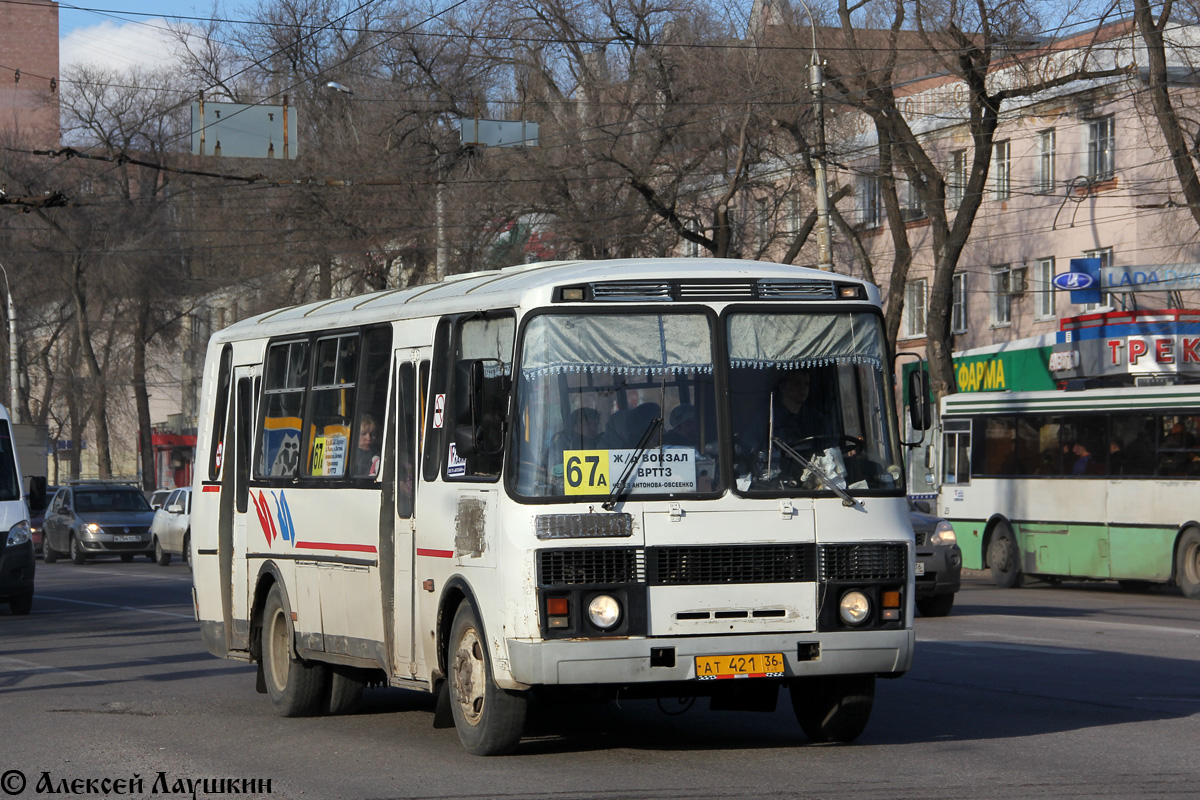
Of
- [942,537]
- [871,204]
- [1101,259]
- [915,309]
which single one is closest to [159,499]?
[871,204]

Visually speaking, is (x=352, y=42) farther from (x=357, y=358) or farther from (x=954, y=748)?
(x=954, y=748)

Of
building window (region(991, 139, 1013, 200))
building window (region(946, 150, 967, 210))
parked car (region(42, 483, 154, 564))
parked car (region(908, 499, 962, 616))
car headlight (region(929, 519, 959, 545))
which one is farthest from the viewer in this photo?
building window (region(991, 139, 1013, 200))

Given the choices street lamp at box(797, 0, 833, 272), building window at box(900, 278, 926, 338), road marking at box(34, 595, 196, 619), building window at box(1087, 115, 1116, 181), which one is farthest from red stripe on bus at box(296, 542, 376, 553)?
building window at box(900, 278, 926, 338)

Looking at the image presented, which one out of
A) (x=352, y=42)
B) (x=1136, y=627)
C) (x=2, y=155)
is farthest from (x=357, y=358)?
(x=2, y=155)

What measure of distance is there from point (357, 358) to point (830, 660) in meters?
3.75

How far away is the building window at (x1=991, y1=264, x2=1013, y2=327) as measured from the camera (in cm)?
4294

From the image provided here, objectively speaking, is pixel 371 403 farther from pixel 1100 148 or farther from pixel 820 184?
pixel 1100 148

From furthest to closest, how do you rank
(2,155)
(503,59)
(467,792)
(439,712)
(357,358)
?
(2,155) < (503,59) < (357,358) < (439,712) < (467,792)

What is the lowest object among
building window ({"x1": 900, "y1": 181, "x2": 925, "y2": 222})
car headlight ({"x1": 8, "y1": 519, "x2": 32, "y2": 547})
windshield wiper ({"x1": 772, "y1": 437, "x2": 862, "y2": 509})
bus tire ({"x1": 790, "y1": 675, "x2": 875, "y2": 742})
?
bus tire ({"x1": 790, "y1": 675, "x2": 875, "y2": 742})

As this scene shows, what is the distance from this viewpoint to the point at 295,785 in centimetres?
856

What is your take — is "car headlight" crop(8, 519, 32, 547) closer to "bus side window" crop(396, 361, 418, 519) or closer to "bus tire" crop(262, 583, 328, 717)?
"bus tire" crop(262, 583, 328, 717)

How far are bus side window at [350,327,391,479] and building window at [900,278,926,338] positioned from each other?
1414 inches

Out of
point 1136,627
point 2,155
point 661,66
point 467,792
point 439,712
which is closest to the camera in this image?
point 467,792

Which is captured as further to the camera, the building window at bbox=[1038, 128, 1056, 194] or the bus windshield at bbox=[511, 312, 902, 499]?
the building window at bbox=[1038, 128, 1056, 194]
